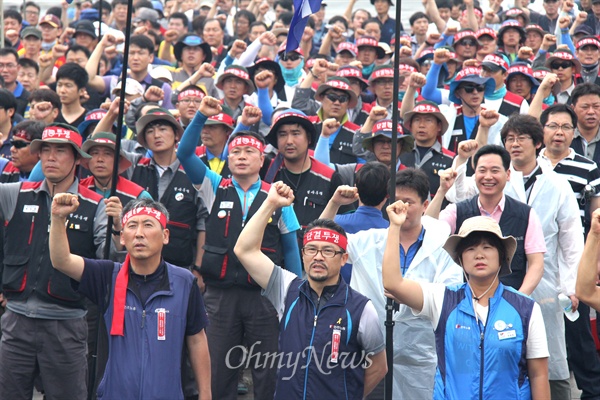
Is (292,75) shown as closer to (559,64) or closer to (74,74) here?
(74,74)

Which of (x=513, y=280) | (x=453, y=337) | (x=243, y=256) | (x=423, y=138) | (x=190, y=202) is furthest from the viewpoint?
(x=423, y=138)

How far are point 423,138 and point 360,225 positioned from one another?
2350 millimetres

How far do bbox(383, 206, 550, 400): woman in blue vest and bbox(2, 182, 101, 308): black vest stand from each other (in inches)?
111

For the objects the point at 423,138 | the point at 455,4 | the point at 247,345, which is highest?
the point at 455,4

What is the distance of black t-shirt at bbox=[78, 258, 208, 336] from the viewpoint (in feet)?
19.9

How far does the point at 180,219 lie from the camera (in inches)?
341

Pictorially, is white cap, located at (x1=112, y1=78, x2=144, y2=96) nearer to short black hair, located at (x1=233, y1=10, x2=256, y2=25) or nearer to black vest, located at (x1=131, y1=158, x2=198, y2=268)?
black vest, located at (x1=131, y1=158, x2=198, y2=268)

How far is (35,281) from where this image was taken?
7438mm

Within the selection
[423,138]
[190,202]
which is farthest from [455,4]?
[190,202]

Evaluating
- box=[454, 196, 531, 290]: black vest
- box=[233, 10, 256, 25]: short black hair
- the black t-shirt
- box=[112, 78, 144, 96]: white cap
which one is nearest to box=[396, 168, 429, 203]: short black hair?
box=[454, 196, 531, 290]: black vest

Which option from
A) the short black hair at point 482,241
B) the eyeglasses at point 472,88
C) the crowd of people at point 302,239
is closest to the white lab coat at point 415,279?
the crowd of people at point 302,239

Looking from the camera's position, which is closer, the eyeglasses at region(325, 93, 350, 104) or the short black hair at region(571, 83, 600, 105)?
the short black hair at region(571, 83, 600, 105)

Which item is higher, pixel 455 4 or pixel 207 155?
pixel 455 4

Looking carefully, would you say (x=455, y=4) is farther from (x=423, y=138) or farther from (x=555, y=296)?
(x=555, y=296)
